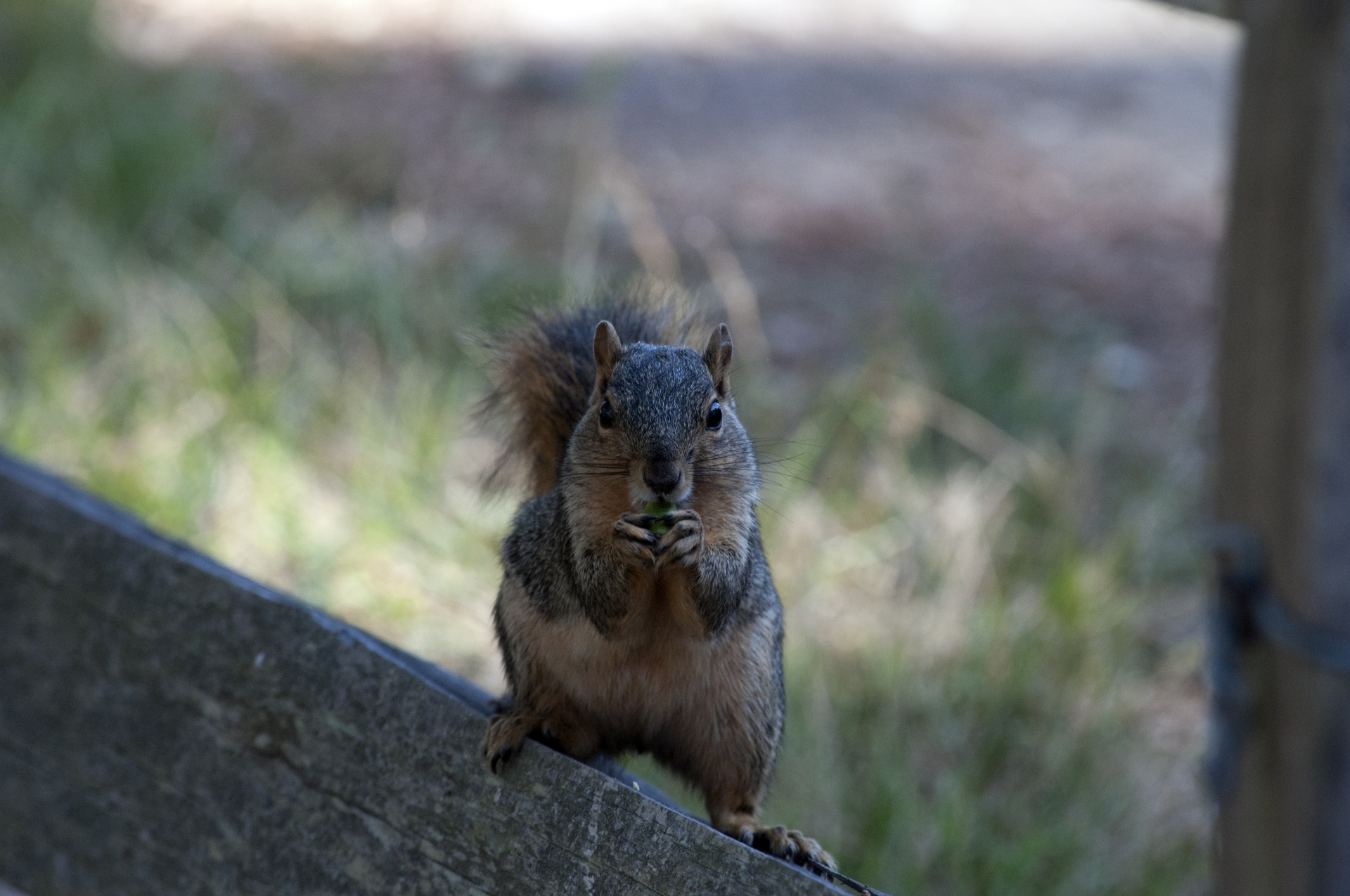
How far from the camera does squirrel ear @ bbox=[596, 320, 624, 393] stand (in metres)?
1.41

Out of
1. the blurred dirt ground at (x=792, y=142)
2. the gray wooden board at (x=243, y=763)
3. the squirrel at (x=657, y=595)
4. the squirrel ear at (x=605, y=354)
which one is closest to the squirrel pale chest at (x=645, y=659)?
the squirrel at (x=657, y=595)

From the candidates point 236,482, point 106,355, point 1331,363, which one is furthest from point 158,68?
point 1331,363

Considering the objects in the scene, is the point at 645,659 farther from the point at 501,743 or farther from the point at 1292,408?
the point at 1292,408

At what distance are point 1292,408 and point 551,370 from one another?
81cm

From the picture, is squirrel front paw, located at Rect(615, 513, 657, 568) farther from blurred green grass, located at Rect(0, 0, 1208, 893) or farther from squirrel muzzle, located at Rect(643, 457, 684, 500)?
blurred green grass, located at Rect(0, 0, 1208, 893)

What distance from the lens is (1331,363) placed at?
1317 millimetres

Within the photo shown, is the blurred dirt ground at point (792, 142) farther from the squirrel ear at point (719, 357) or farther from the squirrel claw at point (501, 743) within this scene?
the squirrel claw at point (501, 743)

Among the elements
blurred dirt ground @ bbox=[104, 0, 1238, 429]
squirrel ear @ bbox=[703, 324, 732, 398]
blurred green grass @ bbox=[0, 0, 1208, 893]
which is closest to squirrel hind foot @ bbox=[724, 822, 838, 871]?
squirrel ear @ bbox=[703, 324, 732, 398]

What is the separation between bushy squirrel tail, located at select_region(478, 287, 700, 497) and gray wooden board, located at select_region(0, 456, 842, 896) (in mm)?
443

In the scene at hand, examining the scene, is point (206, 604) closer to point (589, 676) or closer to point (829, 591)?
point (589, 676)

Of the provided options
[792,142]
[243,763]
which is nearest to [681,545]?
[243,763]

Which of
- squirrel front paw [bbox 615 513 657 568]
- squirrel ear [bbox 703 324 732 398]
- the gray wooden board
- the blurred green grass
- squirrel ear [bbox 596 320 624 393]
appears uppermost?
the blurred green grass

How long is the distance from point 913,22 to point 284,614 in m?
6.72

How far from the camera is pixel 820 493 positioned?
3293mm
